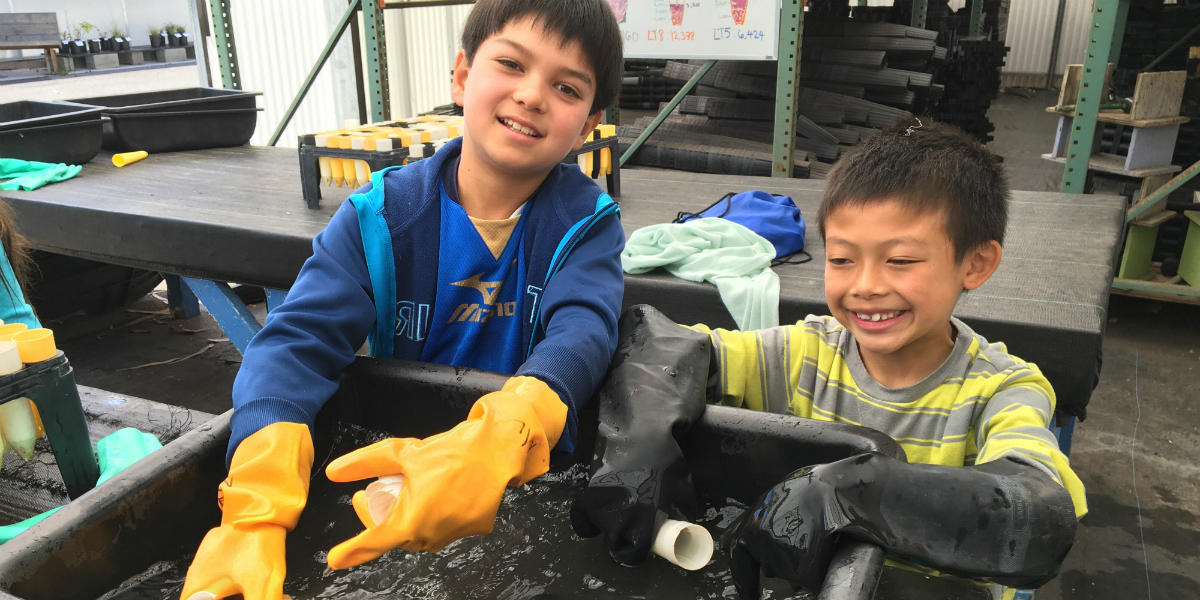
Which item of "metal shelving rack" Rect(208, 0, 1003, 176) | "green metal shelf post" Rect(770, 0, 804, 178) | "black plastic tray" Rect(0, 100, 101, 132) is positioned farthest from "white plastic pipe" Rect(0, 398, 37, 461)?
"green metal shelf post" Rect(770, 0, 804, 178)

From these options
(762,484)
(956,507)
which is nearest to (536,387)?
(762,484)

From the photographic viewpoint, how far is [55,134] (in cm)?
353

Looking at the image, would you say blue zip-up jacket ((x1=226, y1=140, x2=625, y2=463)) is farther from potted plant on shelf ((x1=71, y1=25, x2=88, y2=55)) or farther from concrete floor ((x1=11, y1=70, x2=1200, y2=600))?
potted plant on shelf ((x1=71, y1=25, x2=88, y2=55))

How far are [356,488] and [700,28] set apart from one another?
3249mm

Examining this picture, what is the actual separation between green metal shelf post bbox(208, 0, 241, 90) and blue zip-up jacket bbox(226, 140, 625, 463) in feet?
13.1

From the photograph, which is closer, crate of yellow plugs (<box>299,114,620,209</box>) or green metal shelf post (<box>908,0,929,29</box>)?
crate of yellow plugs (<box>299,114,620,209</box>)

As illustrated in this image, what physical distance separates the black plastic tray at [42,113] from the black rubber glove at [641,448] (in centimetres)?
336

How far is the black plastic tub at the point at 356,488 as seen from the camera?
789mm

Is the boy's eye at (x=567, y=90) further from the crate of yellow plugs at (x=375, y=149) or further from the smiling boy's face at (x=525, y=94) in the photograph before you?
the crate of yellow plugs at (x=375, y=149)

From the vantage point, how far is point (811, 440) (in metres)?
1.01

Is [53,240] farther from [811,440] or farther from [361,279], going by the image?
[811,440]

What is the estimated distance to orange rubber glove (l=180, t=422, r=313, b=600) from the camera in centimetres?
84

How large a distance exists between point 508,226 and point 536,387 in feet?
1.29

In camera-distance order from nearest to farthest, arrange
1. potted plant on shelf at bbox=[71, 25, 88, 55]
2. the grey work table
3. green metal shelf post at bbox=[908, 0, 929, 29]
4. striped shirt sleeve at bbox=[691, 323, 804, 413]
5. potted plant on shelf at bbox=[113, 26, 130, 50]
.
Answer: striped shirt sleeve at bbox=[691, 323, 804, 413] < the grey work table < green metal shelf post at bbox=[908, 0, 929, 29] < potted plant on shelf at bbox=[71, 25, 88, 55] < potted plant on shelf at bbox=[113, 26, 130, 50]
